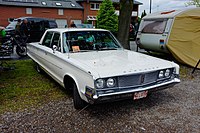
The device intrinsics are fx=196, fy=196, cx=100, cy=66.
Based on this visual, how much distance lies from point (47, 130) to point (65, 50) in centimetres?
183

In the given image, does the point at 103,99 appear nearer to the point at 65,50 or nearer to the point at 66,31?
the point at 65,50

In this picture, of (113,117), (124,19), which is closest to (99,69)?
(113,117)

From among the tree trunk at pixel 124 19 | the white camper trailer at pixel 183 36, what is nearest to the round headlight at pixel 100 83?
the white camper trailer at pixel 183 36

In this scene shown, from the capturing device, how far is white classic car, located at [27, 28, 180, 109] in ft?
10.4

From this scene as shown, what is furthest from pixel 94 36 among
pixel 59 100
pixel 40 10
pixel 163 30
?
pixel 40 10

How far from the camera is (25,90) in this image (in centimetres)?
486

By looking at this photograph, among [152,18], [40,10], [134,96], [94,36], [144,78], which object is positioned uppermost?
[40,10]

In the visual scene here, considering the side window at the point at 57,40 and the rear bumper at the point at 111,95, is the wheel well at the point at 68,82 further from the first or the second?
the rear bumper at the point at 111,95

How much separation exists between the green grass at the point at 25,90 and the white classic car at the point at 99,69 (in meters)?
0.49

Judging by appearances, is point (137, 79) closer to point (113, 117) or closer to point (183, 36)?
point (113, 117)

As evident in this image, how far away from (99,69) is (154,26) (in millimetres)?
6278

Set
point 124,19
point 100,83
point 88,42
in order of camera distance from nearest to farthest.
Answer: point 100,83 → point 88,42 → point 124,19

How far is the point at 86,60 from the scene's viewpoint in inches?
147

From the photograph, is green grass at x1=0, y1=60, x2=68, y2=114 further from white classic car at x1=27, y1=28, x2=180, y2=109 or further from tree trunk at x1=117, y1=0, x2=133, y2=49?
tree trunk at x1=117, y1=0, x2=133, y2=49
